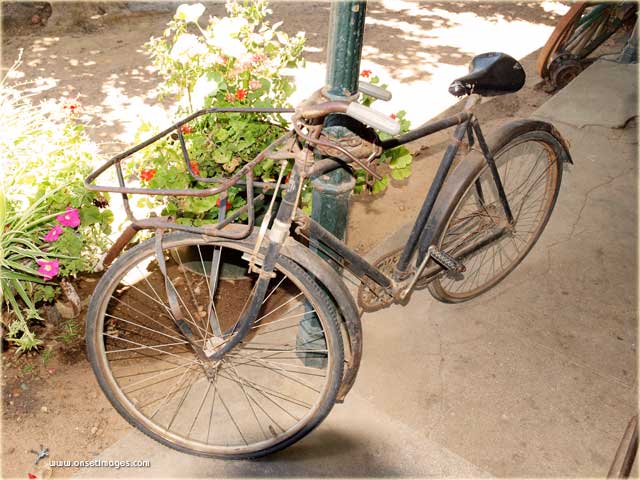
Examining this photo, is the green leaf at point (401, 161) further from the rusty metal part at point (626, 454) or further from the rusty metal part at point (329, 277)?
the rusty metal part at point (626, 454)

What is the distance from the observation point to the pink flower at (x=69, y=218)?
3.02m

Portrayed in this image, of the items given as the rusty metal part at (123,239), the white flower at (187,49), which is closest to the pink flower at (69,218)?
the rusty metal part at (123,239)

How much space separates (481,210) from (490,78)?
862mm

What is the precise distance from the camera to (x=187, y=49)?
331cm

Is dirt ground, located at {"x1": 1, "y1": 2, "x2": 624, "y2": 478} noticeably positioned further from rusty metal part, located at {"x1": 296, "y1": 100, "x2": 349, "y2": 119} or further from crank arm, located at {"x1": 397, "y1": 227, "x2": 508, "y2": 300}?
rusty metal part, located at {"x1": 296, "y1": 100, "x2": 349, "y2": 119}

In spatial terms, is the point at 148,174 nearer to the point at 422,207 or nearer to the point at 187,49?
the point at 187,49

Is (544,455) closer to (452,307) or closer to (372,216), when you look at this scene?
(452,307)

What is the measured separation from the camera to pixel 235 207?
129 inches

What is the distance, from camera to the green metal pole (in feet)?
6.88

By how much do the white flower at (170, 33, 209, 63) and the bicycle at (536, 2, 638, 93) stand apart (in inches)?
157

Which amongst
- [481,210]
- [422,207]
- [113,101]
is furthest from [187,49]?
[113,101]

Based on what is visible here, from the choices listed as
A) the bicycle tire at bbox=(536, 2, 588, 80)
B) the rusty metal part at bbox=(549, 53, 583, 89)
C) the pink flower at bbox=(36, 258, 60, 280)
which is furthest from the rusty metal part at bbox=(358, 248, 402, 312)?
the rusty metal part at bbox=(549, 53, 583, 89)

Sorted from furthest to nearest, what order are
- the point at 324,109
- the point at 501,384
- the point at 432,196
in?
the point at 501,384, the point at 432,196, the point at 324,109

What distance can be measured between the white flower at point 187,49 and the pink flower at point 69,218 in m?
1.07
